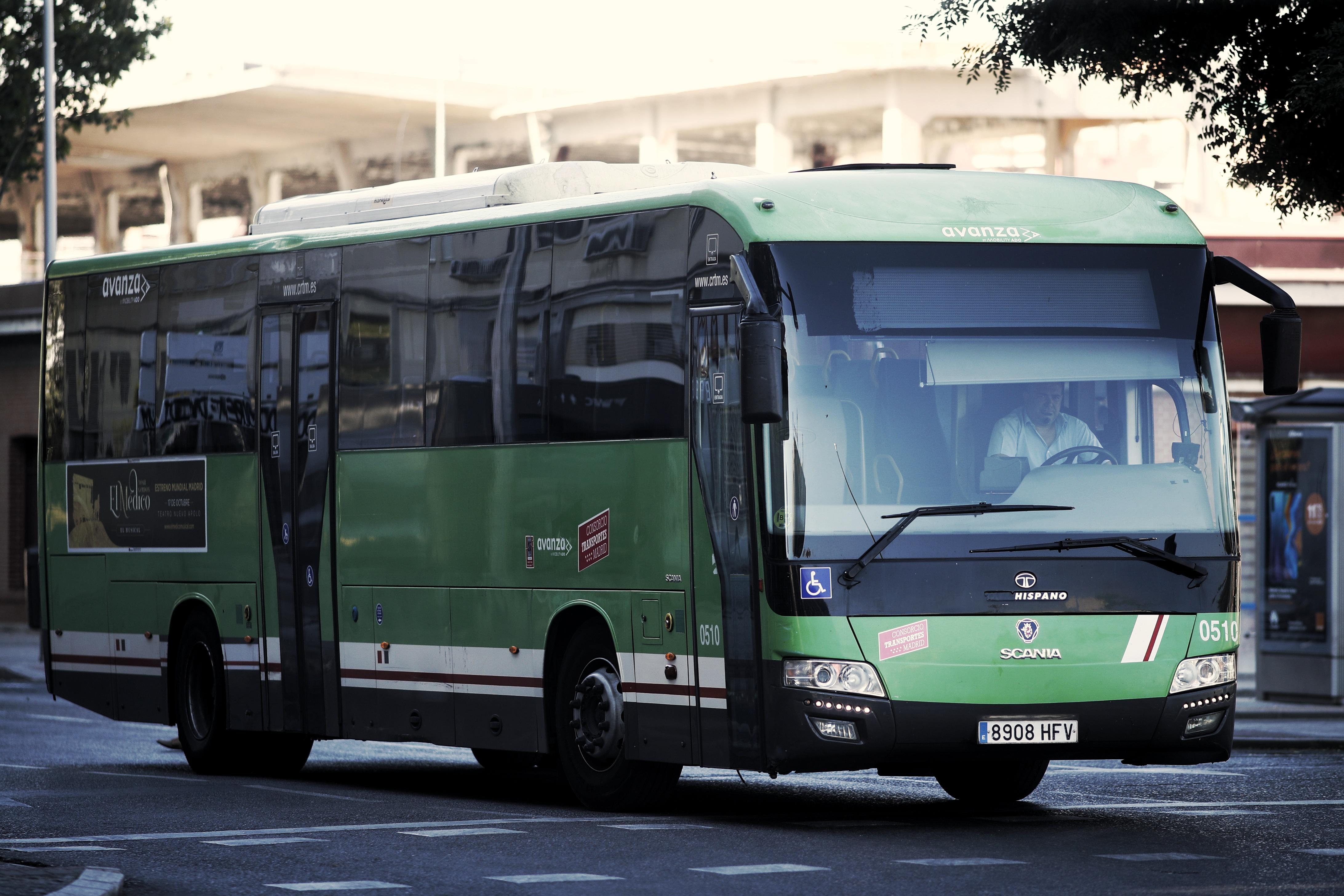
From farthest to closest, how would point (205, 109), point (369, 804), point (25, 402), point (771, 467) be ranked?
point (205, 109), point (25, 402), point (369, 804), point (771, 467)

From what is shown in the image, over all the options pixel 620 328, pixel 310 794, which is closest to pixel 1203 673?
pixel 620 328

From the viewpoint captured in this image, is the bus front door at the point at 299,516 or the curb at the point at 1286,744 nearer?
the bus front door at the point at 299,516

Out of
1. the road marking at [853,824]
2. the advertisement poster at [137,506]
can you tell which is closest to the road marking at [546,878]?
the road marking at [853,824]

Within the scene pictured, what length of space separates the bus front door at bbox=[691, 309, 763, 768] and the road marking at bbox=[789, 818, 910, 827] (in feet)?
2.28

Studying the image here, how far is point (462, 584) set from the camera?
46.1 feet

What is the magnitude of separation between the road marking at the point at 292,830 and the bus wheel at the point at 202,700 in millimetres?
4140

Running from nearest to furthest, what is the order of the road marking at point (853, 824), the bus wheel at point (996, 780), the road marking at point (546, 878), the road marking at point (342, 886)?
the road marking at point (342, 886), the road marking at point (546, 878), the road marking at point (853, 824), the bus wheel at point (996, 780)

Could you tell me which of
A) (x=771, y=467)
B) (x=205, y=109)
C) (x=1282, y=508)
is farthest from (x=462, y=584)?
(x=205, y=109)

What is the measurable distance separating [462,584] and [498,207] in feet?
7.24

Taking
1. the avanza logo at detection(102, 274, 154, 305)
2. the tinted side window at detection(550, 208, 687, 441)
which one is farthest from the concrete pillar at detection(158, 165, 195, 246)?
the tinted side window at detection(550, 208, 687, 441)

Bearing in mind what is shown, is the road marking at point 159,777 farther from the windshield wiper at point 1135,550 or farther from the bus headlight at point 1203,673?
the bus headlight at point 1203,673

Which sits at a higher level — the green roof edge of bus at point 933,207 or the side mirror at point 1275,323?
the green roof edge of bus at point 933,207

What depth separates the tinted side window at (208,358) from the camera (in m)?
16.2

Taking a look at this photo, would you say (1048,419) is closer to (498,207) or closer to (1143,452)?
(1143,452)
